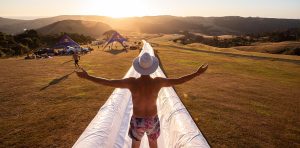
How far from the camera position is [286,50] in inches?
2355

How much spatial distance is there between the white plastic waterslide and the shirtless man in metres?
1.16

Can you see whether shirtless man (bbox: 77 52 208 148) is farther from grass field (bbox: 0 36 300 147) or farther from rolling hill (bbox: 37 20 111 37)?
rolling hill (bbox: 37 20 111 37)

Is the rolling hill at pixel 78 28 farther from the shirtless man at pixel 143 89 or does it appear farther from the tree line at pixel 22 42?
the shirtless man at pixel 143 89

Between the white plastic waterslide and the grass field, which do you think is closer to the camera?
the white plastic waterslide

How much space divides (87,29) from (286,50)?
11379 centimetres

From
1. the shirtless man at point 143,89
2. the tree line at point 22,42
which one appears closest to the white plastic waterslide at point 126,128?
the shirtless man at point 143,89

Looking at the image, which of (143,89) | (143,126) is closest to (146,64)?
(143,89)

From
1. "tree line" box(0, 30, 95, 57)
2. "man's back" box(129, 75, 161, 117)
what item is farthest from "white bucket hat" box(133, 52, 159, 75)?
"tree line" box(0, 30, 95, 57)

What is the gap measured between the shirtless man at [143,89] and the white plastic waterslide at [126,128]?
3.82 ft

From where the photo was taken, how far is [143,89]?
538 centimetres

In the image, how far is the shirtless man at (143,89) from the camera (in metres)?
5.20

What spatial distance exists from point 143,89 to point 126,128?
346 centimetres

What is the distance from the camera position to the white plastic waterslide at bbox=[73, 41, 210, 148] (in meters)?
6.42

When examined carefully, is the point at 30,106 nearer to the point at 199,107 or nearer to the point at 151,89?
the point at 199,107
